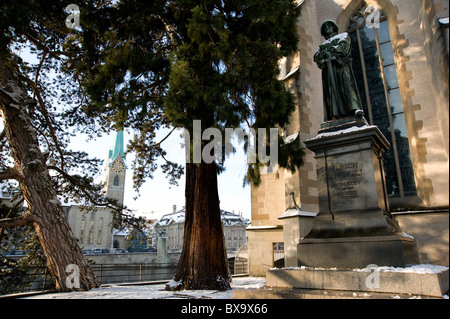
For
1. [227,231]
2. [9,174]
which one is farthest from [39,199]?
[227,231]

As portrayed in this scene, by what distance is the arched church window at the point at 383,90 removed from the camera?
900 centimetres

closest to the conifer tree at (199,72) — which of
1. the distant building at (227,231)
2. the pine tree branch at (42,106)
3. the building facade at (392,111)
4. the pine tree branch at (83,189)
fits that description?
the pine tree branch at (42,106)

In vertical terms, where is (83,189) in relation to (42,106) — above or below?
below

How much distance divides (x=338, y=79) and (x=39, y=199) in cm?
726

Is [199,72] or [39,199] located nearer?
[199,72]

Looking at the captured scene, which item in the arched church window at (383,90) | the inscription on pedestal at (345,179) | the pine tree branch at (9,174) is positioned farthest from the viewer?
the arched church window at (383,90)

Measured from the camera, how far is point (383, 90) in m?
9.84

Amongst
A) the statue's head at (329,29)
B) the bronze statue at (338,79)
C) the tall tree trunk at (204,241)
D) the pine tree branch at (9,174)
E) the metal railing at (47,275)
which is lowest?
the metal railing at (47,275)

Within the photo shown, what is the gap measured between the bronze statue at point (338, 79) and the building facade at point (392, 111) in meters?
2.76

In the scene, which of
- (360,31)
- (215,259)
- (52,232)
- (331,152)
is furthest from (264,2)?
(52,232)

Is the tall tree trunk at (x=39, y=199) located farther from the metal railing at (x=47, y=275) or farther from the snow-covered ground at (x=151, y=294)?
the metal railing at (x=47, y=275)

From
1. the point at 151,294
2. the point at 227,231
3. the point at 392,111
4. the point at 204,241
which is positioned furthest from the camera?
the point at 227,231

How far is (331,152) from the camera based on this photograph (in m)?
4.95

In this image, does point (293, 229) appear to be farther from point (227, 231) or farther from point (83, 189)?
point (227, 231)
